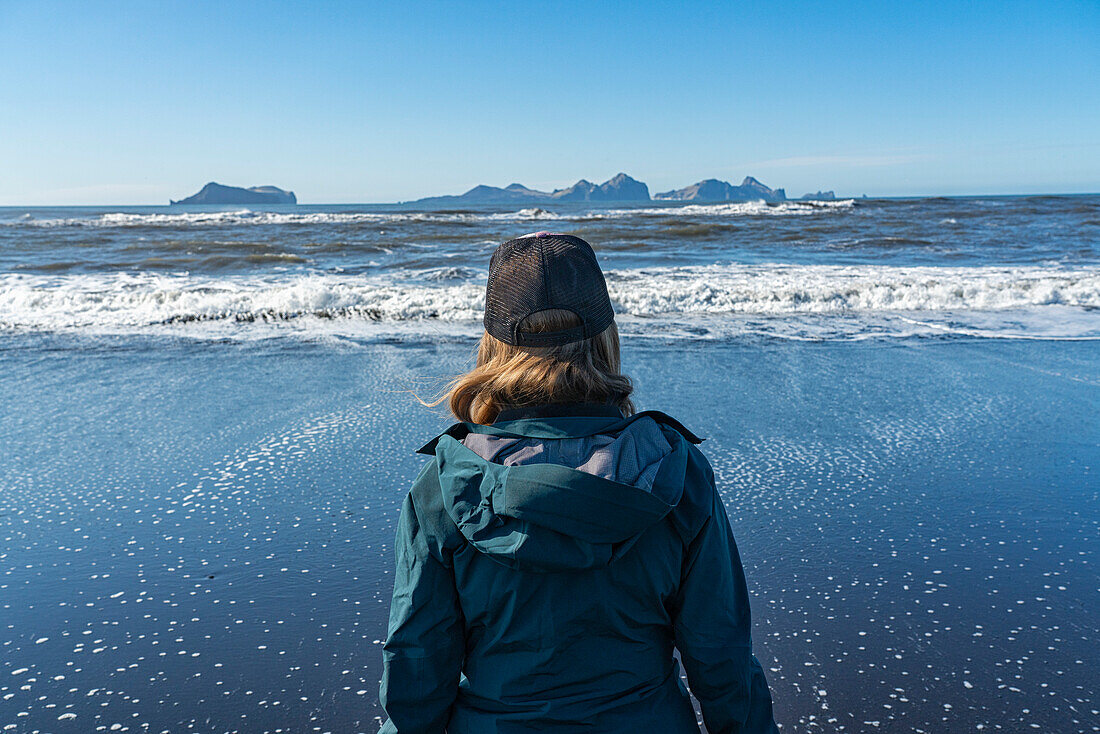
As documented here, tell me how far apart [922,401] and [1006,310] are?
19.4ft

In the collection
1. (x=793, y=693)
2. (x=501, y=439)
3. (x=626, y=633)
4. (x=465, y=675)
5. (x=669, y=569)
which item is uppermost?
(x=501, y=439)

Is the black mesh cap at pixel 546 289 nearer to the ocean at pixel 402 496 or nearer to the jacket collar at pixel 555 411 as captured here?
the jacket collar at pixel 555 411

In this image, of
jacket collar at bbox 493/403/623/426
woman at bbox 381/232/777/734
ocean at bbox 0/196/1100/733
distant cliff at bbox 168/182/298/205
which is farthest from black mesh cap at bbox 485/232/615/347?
distant cliff at bbox 168/182/298/205

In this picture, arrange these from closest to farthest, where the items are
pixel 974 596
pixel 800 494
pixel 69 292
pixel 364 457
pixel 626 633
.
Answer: pixel 626 633, pixel 974 596, pixel 800 494, pixel 364 457, pixel 69 292

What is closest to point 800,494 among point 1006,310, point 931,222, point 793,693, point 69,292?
point 793,693

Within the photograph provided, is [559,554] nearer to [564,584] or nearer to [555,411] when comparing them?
[564,584]

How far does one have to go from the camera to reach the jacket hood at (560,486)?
3.85ft

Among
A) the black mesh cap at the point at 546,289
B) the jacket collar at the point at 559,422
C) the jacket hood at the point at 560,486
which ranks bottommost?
the jacket hood at the point at 560,486

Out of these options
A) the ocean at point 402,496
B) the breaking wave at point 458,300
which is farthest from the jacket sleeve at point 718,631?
the breaking wave at point 458,300

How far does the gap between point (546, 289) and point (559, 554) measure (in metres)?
0.48

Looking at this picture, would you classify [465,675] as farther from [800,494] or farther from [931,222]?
[931,222]

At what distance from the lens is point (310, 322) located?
953 centimetres

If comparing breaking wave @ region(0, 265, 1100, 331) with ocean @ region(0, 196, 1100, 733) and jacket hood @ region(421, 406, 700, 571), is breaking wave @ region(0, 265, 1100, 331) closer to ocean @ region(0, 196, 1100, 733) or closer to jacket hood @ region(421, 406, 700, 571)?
ocean @ region(0, 196, 1100, 733)

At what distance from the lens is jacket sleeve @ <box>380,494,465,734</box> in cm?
133
